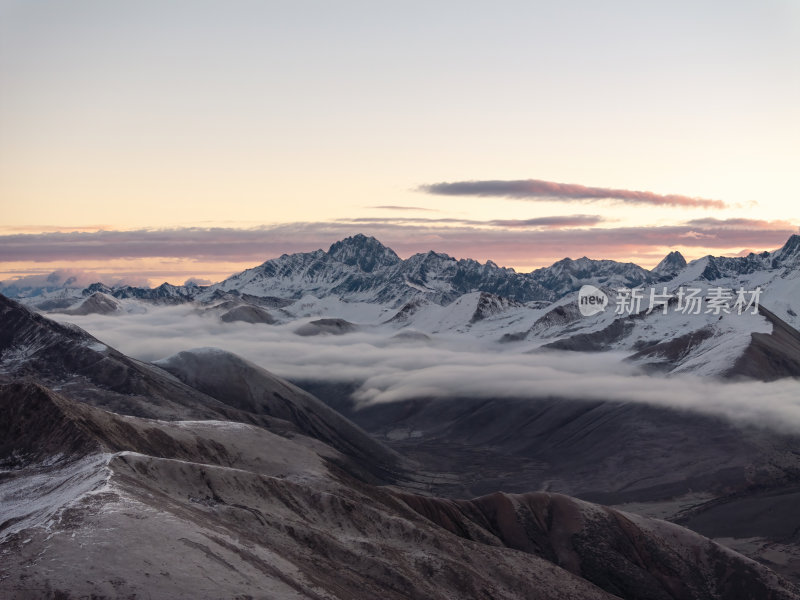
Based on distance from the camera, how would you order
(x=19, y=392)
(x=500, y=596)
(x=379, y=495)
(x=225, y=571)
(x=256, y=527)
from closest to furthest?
(x=225, y=571), (x=256, y=527), (x=500, y=596), (x=19, y=392), (x=379, y=495)

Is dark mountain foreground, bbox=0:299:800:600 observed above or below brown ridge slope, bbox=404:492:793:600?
above

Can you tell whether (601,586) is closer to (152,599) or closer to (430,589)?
(430,589)

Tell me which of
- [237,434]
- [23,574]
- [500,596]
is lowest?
[500,596]

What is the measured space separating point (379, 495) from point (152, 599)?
79624 millimetres

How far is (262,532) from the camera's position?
348 ft

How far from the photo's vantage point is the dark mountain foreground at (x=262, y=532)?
81.2 meters

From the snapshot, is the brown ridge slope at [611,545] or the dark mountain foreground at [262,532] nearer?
the dark mountain foreground at [262,532]

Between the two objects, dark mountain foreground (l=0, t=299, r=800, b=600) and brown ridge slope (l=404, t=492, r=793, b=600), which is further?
brown ridge slope (l=404, t=492, r=793, b=600)

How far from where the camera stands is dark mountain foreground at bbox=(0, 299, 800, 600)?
81250 millimetres

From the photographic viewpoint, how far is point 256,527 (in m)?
107

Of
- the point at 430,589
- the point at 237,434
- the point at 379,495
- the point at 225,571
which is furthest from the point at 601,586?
the point at 225,571

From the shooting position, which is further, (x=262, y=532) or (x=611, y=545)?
(x=611, y=545)

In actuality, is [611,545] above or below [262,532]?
below

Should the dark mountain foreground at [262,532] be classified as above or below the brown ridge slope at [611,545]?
above
